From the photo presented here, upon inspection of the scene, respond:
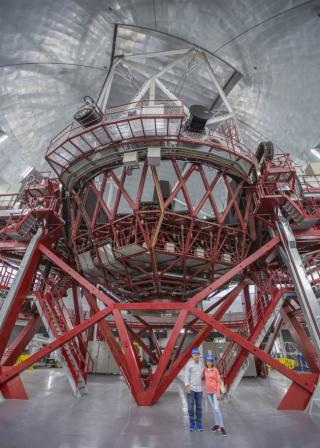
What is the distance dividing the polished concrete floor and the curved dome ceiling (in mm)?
18197

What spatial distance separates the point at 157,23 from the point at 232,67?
598 centimetres

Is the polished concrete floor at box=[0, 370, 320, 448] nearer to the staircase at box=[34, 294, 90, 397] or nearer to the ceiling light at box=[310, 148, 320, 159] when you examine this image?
the staircase at box=[34, 294, 90, 397]

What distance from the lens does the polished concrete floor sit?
6.11m

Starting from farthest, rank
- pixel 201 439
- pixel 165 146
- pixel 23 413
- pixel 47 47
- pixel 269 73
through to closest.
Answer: pixel 269 73
pixel 47 47
pixel 165 146
pixel 23 413
pixel 201 439

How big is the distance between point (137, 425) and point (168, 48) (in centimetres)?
2079

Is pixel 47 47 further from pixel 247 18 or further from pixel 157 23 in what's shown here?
pixel 247 18

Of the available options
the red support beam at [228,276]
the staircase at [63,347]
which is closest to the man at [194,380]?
the red support beam at [228,276]

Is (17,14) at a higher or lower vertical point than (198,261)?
higher

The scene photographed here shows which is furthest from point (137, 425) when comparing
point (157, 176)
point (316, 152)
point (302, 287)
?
point (316, 152)

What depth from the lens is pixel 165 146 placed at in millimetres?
12234

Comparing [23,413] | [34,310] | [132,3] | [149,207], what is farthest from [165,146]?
[34,310]

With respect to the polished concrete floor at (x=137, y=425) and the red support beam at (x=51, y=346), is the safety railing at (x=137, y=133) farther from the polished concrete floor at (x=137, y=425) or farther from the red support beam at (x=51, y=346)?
the polished concrete floor at (x=137, y=425)

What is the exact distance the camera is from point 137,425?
24.7 feet

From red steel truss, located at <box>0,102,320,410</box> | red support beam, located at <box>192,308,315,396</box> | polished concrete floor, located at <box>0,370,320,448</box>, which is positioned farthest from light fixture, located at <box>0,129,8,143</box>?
red support beam, located at <box>192,308,315,396</box>
